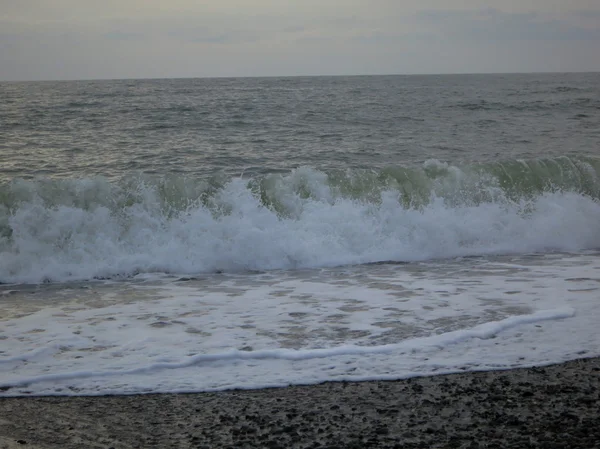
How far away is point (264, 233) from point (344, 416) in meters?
5.46

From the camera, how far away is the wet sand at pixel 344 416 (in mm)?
3420

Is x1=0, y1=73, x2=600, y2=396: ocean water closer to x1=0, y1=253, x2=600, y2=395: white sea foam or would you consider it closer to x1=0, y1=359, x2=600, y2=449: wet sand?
x1=0, y1=253, x2=600, y2=395: white sea foam

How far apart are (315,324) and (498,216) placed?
5.38 m

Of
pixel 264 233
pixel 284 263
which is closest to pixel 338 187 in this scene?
pixel 264 233

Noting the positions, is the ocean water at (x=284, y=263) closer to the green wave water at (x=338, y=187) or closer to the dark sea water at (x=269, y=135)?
the green wave water at (x=338, y=187)

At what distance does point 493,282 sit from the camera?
23.4 ft

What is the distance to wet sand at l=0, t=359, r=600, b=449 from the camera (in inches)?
135

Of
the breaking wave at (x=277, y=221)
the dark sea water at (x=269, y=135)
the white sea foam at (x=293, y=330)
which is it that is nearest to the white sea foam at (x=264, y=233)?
the breaking wave at (x=277, y=221)

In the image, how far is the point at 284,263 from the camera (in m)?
8.55

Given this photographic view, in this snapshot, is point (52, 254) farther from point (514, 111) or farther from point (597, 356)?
point (514, 111)

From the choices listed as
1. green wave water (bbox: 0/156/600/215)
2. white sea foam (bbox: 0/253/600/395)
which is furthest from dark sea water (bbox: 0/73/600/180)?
white sea foam (bbox: 0/253/600/395)

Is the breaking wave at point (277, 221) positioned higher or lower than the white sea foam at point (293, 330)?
higher

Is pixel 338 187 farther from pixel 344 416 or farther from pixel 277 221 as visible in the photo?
pixel 344 416

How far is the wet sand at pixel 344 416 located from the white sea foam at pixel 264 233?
4.29m
